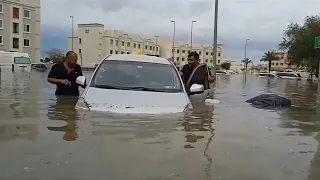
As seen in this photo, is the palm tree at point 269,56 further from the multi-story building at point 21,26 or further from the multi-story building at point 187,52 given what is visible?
the multi-story building at point 21,26

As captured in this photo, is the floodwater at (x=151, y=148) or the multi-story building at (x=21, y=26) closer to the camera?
the floodwater at (x=151, y=148)

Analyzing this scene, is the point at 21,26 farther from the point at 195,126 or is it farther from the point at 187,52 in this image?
the point at 195,126

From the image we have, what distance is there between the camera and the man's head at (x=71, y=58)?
808cm

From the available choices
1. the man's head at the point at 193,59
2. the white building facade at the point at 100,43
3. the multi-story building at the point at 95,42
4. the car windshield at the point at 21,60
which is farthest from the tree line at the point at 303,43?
the multi-story building at the point at 95,42

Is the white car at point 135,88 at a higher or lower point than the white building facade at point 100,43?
lower

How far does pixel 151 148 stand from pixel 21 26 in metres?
67.1

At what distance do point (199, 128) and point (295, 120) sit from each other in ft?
8.32

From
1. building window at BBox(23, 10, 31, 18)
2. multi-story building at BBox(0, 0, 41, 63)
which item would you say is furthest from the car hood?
building window at BBox(23, 10, 31, 18)

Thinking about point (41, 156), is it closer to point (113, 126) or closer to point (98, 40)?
point (113, 126)

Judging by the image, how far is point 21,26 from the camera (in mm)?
66938

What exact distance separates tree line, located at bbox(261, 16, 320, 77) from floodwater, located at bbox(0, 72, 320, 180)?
1597 inches

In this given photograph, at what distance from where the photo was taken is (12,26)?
65.4m

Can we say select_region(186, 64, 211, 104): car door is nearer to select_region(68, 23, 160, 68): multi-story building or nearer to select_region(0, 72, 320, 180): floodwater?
select_region(0, 72, 320, 180): floodwater

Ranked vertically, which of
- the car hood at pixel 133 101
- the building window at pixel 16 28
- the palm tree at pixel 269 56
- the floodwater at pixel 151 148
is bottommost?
the floodwater at pixel 151 148
